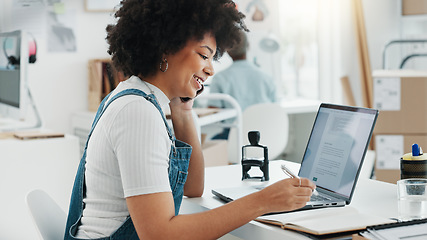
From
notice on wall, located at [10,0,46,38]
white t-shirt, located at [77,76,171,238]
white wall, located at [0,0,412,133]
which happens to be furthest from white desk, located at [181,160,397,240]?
notice on wall, located at [10,0,46,38]

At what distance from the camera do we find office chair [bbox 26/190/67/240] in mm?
1419

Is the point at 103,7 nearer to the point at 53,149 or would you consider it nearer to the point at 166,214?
the point at 53,149

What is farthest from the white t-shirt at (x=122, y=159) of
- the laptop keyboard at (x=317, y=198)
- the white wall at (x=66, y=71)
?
the white wall at (x=66, y=71)

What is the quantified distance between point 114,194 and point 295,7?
148 inches

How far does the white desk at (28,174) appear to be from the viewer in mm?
2525

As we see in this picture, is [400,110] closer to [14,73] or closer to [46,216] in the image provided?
[14,73]

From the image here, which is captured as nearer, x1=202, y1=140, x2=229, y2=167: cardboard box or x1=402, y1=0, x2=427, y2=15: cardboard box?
x1=202, y1=140, x2=229, y2=167: cardboard box

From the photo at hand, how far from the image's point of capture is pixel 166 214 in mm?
1189

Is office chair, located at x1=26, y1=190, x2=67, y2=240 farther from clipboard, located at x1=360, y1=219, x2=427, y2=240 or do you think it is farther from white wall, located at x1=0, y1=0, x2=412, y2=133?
white wall, located at x1=0, y1=0, x2=412, y2=133

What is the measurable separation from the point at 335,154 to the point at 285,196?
29 cm

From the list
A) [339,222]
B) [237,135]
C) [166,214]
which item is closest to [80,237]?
[166,214]

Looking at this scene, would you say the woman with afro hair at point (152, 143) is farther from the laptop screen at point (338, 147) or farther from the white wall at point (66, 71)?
the white wall at point (66, 71)

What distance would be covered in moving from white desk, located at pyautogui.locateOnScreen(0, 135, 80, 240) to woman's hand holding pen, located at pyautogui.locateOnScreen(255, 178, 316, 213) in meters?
1.57

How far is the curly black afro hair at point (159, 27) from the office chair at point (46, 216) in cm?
40
